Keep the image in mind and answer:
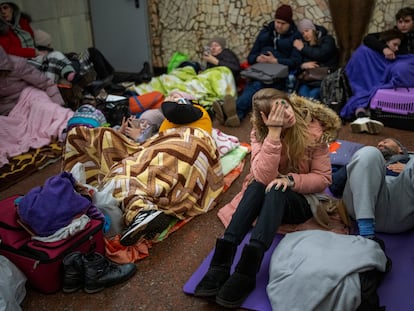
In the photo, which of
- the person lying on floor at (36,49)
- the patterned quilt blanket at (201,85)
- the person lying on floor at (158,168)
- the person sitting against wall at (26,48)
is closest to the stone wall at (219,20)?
the patterned quilt blanket at (201,85)

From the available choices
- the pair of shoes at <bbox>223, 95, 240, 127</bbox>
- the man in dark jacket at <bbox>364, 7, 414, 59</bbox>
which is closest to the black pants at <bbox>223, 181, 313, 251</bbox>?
the pair of shoes at <bbox>223, 95, 240, 127</bbox>

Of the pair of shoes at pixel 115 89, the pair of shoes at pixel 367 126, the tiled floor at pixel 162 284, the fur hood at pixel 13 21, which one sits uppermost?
the fur hood at pixel 13 21

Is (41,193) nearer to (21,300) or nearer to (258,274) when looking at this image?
(21,300)

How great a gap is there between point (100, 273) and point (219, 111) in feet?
6.73

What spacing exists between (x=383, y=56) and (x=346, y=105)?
0.49 m

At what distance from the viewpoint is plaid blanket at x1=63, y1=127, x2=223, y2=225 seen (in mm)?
2268

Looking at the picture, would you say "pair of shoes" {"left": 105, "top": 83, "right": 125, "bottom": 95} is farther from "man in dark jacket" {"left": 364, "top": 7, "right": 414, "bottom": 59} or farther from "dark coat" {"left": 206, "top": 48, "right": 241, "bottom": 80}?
"man in dark jacket" {"left": 364, "top": 7, "right": 414, "bottom": 59}

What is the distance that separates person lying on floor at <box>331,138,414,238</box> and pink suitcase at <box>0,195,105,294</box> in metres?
1.14

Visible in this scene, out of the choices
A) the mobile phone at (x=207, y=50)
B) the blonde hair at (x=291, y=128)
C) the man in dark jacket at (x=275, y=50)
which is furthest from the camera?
the mobile phone at (x=207, y=50)

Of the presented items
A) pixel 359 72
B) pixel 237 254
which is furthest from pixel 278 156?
pixel 359 72

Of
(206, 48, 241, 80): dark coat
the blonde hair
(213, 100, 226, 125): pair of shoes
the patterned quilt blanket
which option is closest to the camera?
the blonde hair

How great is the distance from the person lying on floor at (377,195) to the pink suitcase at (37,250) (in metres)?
1.14

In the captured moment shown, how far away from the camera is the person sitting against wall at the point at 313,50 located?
396 cm

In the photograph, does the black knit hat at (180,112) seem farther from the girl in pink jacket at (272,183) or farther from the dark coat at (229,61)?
the dark coat at (229,61)
